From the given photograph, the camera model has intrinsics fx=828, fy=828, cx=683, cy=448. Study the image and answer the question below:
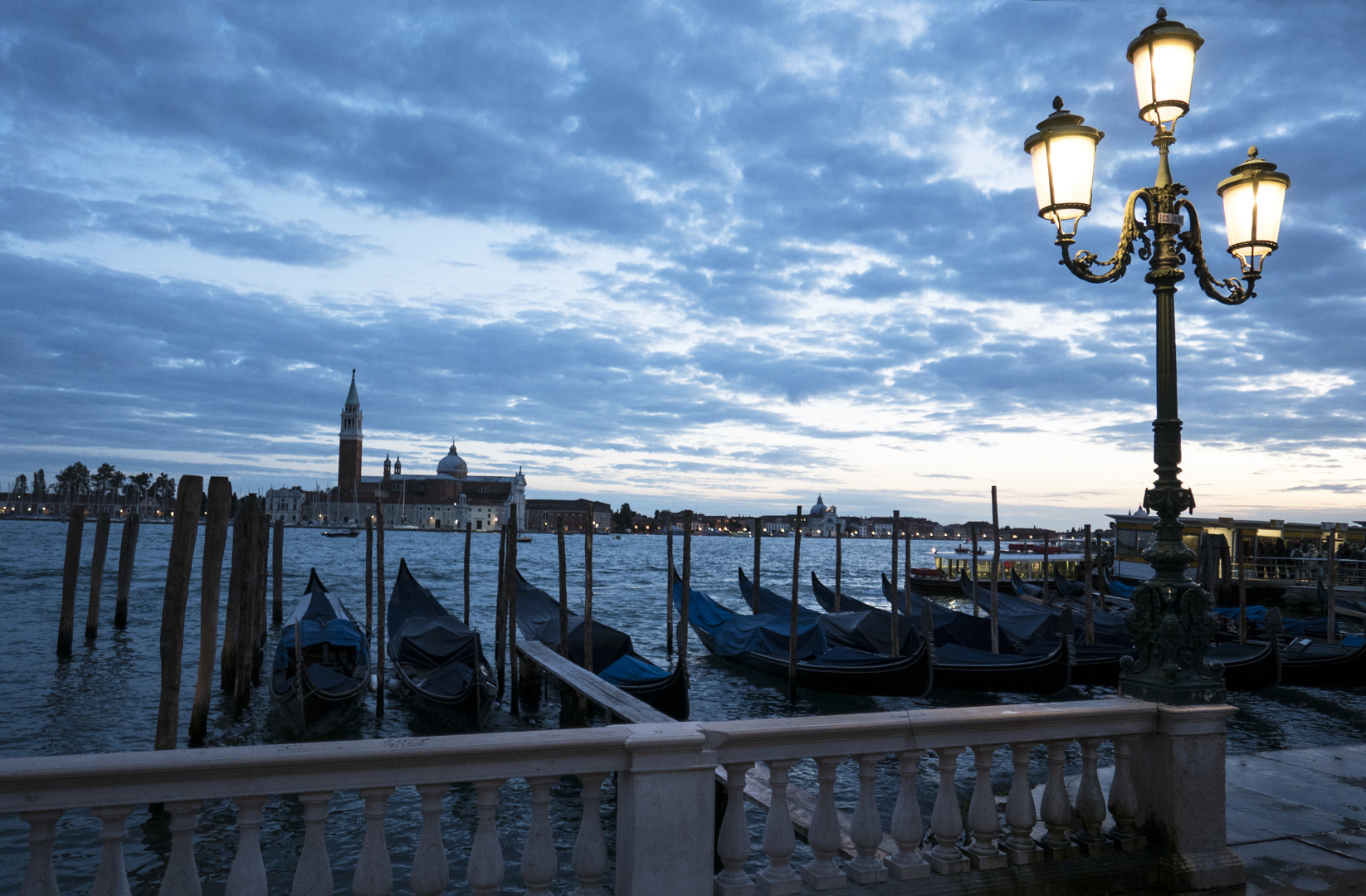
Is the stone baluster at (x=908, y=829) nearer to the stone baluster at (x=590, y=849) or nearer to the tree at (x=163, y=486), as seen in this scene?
the stone baluster at (x=590, y=849)

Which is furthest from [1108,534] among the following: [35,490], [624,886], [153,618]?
[35,490]

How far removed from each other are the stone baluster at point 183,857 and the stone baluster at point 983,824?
7.03 feet

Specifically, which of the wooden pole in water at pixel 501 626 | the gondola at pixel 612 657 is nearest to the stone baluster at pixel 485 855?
the gondola at pixel 612 657

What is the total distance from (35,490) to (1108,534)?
441 ft

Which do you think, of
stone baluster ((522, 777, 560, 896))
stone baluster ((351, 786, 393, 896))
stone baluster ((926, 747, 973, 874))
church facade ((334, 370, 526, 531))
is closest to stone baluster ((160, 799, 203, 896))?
stone baluster ((351, 786, 393, 896))

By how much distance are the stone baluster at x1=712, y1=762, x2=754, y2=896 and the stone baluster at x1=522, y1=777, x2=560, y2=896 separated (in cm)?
46

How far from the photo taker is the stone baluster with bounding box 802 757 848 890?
240cm

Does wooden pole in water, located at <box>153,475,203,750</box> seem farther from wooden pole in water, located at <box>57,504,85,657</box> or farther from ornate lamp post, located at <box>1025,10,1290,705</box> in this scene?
wooden pole in water, located at <box>57,504,85,657</box>

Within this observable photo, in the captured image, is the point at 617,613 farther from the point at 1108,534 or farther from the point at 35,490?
the point at 35,490

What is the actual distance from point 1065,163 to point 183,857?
3.42 metres

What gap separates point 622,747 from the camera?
2.16 m

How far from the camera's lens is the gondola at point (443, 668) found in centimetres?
933

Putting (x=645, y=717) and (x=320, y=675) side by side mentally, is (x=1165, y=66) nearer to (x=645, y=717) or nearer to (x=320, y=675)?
(x=645, y=717)

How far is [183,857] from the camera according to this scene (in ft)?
6.31
